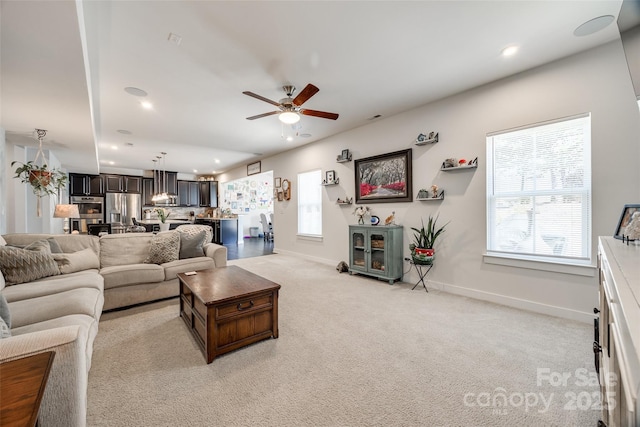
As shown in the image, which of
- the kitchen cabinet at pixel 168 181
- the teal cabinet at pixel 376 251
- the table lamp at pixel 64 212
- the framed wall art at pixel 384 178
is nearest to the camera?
the teal cabinet at pixel 376 251

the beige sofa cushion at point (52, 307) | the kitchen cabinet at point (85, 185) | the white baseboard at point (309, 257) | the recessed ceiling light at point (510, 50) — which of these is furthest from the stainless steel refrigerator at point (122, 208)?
the recessed ceiling light at point (510, 50)

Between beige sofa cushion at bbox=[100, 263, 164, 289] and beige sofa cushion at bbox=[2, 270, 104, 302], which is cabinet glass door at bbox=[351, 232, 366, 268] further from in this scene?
beige sofa cushion at bbox=[2, 270, 104, 302]

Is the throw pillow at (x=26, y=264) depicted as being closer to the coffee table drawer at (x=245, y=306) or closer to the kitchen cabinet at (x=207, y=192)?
the coffee table drawer at (x=245, y=306)

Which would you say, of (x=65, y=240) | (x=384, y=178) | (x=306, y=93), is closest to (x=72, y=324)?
(x=65, y=240)

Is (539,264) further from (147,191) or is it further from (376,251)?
(147,191)

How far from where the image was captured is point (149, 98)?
337 cm

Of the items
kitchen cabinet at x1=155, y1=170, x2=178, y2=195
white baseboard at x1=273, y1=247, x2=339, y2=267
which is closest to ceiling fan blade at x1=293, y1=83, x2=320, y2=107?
white baseboard at x1=273, y1=247, x2=339, y2=267

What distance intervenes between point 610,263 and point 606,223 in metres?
2.05

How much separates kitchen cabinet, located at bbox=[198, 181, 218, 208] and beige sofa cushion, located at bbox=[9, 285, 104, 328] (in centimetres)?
836

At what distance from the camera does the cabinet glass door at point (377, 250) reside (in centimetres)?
397

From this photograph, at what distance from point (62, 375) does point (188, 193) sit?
949 cm

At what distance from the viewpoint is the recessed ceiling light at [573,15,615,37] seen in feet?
6.77

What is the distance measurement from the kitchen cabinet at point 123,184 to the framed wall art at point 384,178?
8.04 m

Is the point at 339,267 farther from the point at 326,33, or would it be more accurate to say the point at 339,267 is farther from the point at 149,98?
the point at 149,98
